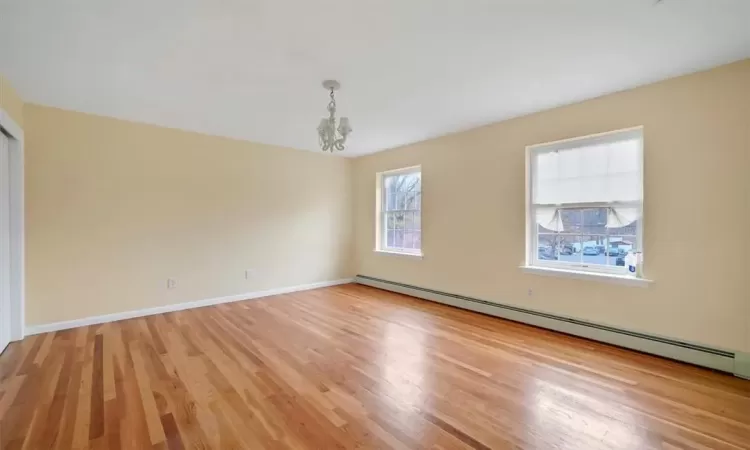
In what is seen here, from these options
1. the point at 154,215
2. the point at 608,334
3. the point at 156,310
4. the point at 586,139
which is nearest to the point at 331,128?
the point at 586,139

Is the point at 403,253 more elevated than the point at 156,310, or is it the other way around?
the point at 403,253

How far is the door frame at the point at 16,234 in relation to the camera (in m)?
3.38

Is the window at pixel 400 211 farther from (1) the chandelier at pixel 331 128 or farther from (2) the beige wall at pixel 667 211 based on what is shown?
(1) the chandelier at pixel 331 128

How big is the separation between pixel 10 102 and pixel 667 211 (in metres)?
6.12

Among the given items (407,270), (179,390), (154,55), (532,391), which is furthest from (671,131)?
(179,390)

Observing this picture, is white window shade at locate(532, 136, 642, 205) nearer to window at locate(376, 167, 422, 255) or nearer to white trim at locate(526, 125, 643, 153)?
white trim at locate(526, 125, 643, 153)

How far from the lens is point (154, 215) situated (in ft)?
14.4

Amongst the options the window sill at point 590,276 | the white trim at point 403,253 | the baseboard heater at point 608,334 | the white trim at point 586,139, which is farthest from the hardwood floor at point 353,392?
the white trim at point 586,139

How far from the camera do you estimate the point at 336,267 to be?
20.9 ft

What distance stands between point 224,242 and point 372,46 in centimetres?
372

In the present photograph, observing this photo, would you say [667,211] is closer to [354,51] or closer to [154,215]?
[354,51]

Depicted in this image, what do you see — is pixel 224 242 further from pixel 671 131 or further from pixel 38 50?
pixel 671 131

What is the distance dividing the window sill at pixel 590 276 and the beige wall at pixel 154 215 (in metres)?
3.65

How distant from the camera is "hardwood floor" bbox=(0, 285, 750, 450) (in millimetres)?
1867
